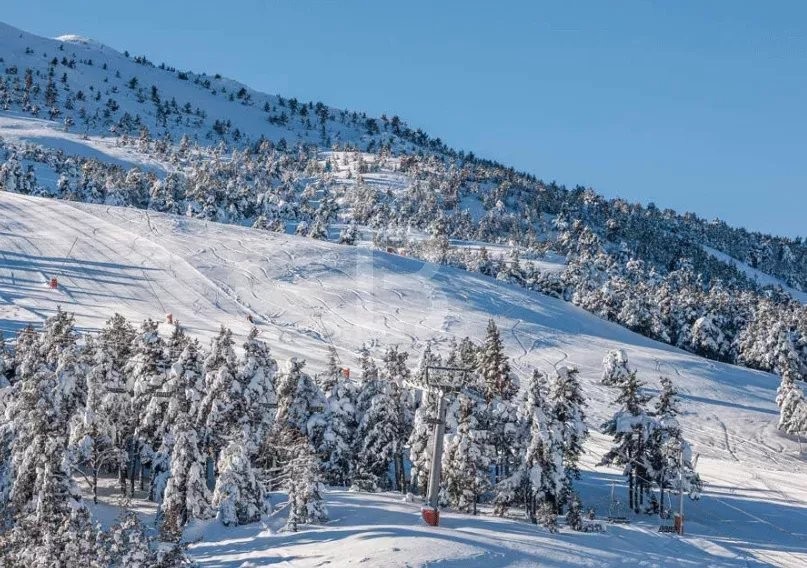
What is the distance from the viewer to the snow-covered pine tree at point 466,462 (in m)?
35.0

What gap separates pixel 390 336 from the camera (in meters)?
77.4

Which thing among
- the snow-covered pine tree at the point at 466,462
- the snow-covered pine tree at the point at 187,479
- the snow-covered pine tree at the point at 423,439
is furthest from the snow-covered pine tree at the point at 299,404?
the snow-covered pine tree at the point at 187,479

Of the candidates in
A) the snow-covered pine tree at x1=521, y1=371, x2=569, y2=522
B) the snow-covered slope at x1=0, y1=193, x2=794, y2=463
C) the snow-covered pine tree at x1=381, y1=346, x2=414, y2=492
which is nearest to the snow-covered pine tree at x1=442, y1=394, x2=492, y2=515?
the snow-covered pine tree at x1=521, y1=371, x2=569, y2=522

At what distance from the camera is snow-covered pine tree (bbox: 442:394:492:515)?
35.0 meters

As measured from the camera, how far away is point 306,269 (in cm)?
9725

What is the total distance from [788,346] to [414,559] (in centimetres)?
8380

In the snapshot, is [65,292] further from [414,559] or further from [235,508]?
[414,559]

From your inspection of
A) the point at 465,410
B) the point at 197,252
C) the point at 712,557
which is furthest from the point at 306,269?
the point at 712,557

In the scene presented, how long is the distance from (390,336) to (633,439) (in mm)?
36533

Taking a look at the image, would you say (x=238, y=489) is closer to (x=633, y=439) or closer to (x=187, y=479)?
(x=187, y=479)

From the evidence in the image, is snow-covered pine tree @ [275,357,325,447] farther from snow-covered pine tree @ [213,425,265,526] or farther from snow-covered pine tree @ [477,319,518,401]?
snow-covered pine tree @ [213,425,265,526]

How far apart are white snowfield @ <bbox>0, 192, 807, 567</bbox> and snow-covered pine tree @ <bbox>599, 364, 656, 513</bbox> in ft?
7.21

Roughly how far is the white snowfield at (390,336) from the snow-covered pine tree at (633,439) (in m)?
2.20

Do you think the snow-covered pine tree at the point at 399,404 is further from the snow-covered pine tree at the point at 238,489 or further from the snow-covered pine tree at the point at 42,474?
the snow-covered pine tree at the point at 42,474
